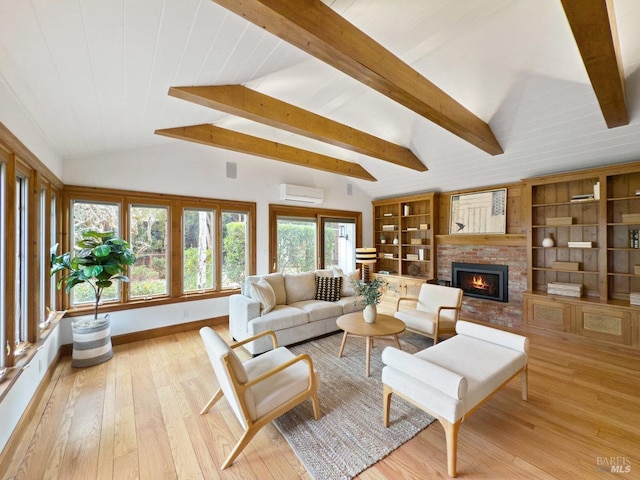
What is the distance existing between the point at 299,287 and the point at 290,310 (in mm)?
601

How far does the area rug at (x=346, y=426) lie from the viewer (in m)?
1.75

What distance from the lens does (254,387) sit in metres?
1.93

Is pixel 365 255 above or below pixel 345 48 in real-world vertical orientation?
below

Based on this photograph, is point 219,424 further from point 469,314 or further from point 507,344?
point 469,314

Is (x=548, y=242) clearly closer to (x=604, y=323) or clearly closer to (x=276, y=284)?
(x=604, y=323)

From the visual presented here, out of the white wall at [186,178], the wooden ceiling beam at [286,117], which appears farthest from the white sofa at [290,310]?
the wooden ceiling beam at [286,117]

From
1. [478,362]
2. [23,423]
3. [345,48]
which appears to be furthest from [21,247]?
[478,362]

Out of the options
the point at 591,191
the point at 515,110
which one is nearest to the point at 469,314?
the point at 591,191

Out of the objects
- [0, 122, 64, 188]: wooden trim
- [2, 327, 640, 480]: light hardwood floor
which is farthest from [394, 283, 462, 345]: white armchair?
[0, 122, 64, 188]: wooden trim

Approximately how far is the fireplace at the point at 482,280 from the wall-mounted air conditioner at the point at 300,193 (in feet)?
9.97

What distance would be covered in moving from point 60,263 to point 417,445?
3.79 metres

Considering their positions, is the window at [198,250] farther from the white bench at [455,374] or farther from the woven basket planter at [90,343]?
the white bench at [455,374]

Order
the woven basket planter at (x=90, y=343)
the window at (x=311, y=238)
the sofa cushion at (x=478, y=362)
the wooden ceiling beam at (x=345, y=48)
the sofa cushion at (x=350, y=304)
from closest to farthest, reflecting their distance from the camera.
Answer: the wooden ceiling beam at (x=345, y=48) < the sofa cushion at (x=478, y=362) < the woven basket planter at (x=90, y=343) < the sofa cushion at (x=350, y=304) < the window at (x=311, y=238)

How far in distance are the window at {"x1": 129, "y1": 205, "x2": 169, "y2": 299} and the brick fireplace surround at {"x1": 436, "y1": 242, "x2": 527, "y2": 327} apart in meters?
5.23
